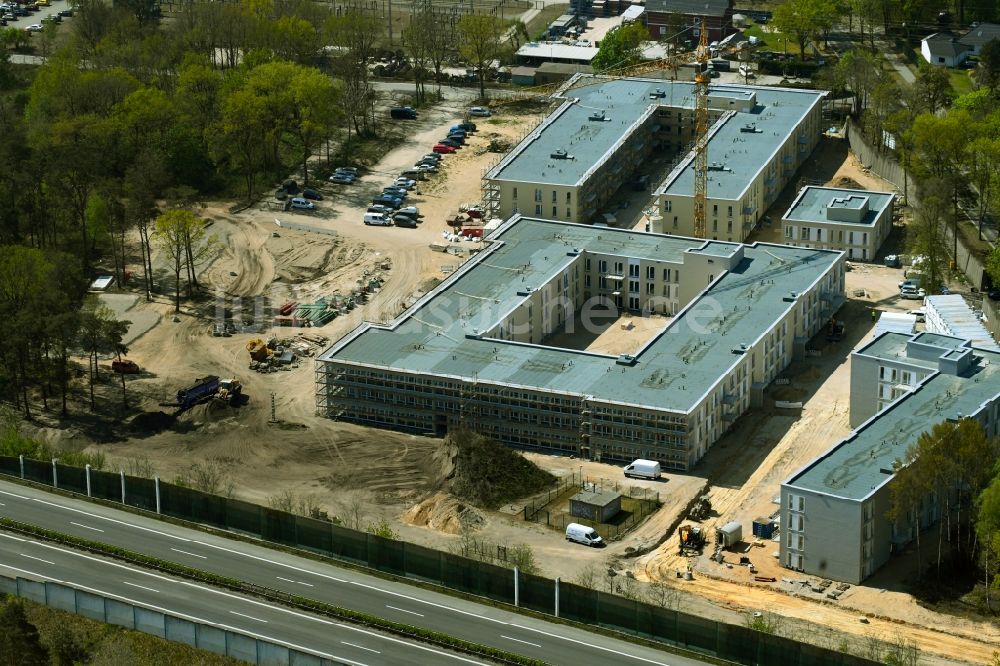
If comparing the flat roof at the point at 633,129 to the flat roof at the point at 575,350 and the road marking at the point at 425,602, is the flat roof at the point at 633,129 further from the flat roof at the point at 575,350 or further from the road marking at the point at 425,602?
the road marking at the point at 425,602

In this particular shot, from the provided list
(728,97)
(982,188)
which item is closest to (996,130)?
(982,188)

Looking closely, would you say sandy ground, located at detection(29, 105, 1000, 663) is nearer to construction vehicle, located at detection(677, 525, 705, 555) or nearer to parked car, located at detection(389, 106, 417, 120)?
construction vehicle, located at detection(677, 525, 705, 555)

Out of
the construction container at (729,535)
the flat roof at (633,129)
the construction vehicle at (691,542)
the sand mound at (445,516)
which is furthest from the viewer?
the flat roof at (633,129)

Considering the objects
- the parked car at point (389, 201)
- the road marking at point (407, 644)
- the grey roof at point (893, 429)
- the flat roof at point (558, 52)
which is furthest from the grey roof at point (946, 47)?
the road marking at point (407, 644)

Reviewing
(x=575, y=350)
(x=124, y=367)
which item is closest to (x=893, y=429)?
(x=575, y=350)

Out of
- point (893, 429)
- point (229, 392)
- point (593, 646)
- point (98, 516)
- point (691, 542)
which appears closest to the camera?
point (593, 646)

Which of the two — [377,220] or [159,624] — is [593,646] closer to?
[159,624]
